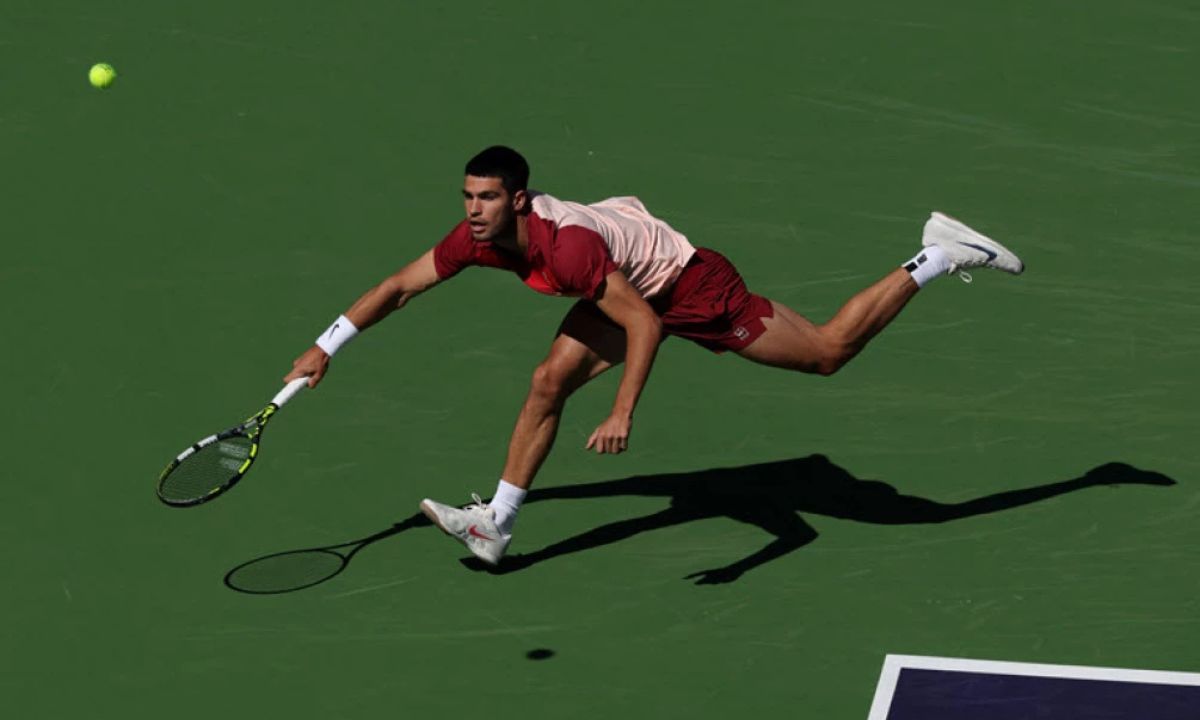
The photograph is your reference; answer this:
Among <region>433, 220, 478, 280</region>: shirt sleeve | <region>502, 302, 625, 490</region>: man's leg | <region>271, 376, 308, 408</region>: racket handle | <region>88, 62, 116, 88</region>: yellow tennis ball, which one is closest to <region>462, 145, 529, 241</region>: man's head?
<region>433, 220, 478, 280</region>: shirt sleeve

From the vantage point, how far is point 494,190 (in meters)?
14.5

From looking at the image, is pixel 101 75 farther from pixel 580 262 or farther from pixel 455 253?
pixel 580 262

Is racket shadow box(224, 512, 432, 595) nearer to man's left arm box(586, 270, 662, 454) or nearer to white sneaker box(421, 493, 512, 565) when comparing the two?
white sneaker box(421, 493, 512, 565)

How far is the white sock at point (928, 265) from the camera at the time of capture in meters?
16.1

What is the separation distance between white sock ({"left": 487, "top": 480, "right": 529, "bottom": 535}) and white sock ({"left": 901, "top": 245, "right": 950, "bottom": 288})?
106 inches

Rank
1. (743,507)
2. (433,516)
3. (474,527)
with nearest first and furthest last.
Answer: (433,516), (474,527), (743,507)

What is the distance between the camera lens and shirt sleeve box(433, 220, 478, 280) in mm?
15086

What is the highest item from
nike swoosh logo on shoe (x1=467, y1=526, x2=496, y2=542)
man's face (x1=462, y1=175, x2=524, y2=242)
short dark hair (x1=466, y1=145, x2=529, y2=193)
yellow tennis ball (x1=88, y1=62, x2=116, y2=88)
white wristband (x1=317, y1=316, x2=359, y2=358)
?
yellow tennis ball (x1=88, y1=62, x2=116, y2=88)

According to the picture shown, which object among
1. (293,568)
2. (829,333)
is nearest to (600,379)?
(829,333)

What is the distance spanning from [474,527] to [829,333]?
7.74 ft

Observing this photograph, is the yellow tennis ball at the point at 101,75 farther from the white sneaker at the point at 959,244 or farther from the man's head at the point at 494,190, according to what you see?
the white sneaker at the point at 959,244

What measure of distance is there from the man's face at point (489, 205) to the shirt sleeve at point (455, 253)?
0.39 m

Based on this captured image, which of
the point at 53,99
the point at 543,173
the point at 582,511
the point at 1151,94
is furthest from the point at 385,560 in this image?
the point at 1151,94

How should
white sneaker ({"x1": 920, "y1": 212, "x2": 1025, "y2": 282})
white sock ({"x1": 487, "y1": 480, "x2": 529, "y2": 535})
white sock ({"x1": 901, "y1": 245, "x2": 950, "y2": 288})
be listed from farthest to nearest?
white sneaker ({"x1": 920, "y1": 212, "x2": 1025, "y2": 282}), white sock ({"x1": 901, "y1": 245, "x2": 950, "y2": 288}), white sock ({"x1": 487, "y1": 480, "x2": 529, "y2": 535})
